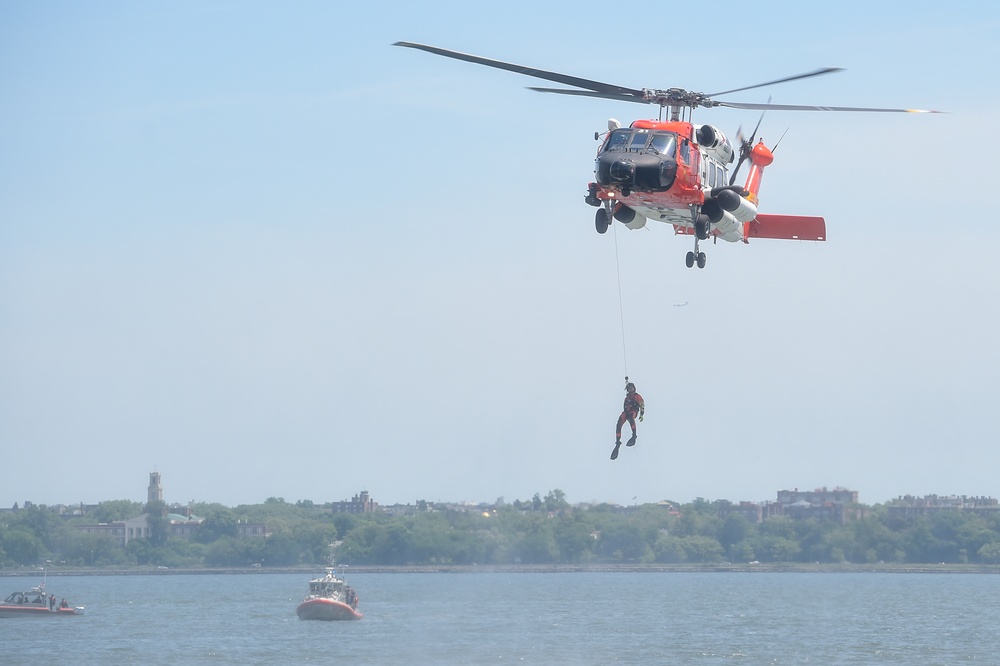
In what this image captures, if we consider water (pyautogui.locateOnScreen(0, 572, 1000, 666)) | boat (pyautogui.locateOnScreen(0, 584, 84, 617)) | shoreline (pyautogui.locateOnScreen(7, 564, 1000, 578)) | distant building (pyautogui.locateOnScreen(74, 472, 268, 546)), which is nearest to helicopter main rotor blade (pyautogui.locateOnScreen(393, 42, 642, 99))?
water (pyautogui.locateOnScreen(0, 572, 1000, 666))

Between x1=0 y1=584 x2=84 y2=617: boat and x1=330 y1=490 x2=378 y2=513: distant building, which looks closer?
x1=0 y1=584 x2=84 y2=617: boat

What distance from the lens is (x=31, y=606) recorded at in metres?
90.9

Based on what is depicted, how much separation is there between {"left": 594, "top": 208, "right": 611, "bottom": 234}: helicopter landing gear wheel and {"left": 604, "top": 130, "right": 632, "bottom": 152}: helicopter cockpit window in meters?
1.28

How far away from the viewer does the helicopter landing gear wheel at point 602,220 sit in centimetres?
2308

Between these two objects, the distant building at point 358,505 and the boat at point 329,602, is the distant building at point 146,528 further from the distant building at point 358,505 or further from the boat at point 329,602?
the boat at point 329,602

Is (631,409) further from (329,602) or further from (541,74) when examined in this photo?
(329,602)

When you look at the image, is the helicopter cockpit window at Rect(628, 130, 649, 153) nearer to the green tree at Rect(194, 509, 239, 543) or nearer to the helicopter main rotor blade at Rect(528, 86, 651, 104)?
the helicopter main rotor blade at Rect(528, 86, 651, 104)

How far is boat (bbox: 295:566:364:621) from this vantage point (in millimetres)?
84875

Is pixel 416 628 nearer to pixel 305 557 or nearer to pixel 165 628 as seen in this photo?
pixel 165 628

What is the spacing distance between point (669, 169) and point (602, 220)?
1.78 m

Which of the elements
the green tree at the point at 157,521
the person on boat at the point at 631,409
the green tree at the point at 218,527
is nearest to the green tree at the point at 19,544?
the green tree at the point at 218,527

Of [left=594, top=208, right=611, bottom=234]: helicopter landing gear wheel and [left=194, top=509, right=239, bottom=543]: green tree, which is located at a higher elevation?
[left=594, top=208, right=611, bottom=234]: helicopter landing gear wheel

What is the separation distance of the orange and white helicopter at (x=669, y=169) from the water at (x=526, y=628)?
41.1 m

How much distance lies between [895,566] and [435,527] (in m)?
40.4
